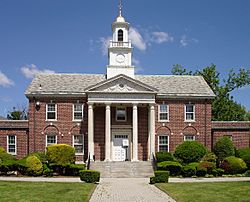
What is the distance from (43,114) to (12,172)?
8.53 meters

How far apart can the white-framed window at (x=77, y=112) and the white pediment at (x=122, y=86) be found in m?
3.60

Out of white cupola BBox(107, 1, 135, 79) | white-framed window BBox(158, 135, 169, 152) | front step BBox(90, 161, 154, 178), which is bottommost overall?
front step BBox(90, 161, 154, 178)

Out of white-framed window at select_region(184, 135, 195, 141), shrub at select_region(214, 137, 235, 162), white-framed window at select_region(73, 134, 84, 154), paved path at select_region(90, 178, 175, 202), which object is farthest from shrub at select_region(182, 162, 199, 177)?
white-framed window at select_region(73, 134, 84, 154)

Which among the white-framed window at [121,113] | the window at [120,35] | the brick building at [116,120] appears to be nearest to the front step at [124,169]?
the brick building at [116,120]

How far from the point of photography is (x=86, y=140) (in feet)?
132

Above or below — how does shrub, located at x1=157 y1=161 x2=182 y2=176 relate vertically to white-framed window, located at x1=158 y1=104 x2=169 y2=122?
below

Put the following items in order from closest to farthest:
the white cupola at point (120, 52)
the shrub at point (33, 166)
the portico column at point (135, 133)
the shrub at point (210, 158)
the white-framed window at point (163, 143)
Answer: the shrub at point (33, 166) < the shrub at point (210, 158) < the portico column at point (135, 133) < the white-framed window at point (163, 143) < the white cupola at point (120, 52)

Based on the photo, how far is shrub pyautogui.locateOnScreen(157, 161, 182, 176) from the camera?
108ft

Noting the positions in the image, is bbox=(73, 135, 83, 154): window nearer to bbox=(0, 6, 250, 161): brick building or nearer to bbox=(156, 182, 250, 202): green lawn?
bbox=(0, 6, 250, 161): brick building

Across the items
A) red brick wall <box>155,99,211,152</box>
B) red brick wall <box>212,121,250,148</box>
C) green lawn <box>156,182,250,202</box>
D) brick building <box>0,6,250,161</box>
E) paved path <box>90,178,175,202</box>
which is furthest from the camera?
red brick wall <box>212,121,250,148</box>

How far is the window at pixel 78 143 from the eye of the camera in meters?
40.4

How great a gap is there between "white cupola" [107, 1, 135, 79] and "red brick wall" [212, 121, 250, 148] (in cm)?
1080

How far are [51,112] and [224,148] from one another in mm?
17544

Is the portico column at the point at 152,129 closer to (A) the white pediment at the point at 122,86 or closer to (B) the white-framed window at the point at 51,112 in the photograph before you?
(A) the white pediment at the point at 122,86
